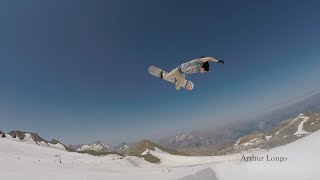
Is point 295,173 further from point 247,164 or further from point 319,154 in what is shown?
point 247,164

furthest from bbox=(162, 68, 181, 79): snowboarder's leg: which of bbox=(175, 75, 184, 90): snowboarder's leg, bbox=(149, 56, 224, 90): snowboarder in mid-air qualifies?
bbox=(175, 75, 184, 90): snowboarder's leg

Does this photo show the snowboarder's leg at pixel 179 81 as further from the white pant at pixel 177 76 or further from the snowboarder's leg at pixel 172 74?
the snowboarder's leg at pixel 172 74

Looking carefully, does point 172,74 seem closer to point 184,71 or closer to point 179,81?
point 179,81

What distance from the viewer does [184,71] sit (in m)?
25.1

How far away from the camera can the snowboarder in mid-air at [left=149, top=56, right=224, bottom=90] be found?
22156 millimetres

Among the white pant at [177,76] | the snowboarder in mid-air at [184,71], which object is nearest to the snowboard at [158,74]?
the snowboarder in mid-air at [184,71]

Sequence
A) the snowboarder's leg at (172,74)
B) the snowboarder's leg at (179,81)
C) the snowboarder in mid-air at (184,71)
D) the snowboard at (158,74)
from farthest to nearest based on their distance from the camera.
Answer: the snowboard at (158,74) < the snowboarder's leg at (179,81) < the snowboarder's leg at (172,74) < the snowboarder in mid-air at (184,71)

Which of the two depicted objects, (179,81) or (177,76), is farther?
(179,81)

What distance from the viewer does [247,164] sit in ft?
74.1

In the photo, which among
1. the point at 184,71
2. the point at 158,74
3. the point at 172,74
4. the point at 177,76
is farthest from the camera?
the point at 158,74

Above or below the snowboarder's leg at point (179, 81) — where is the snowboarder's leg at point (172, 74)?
above

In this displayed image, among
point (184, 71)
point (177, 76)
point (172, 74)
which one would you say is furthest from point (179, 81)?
point (184, 71)

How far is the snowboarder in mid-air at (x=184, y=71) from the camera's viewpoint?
2216 cm

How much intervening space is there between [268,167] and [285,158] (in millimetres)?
1491
